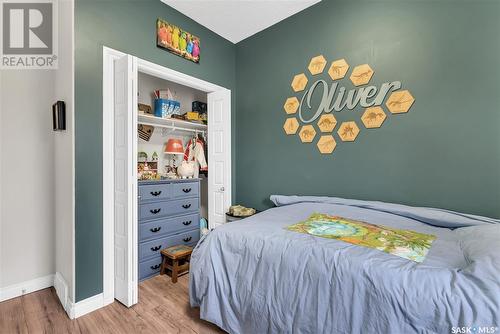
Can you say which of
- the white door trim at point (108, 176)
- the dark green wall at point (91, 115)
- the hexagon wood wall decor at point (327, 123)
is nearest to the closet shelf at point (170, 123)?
the white door trim at point (108, 176)

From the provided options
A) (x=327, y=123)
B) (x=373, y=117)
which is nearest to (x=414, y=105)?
(x=373, y=117)

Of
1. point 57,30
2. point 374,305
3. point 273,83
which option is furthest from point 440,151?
point 57,30

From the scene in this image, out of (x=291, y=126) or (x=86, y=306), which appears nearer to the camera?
(x=86, y=306)

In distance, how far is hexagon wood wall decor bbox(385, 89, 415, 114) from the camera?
1869 millimetres

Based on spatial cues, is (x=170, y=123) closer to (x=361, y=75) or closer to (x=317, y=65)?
(x=317, y=65)

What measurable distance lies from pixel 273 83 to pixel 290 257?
2132 mm

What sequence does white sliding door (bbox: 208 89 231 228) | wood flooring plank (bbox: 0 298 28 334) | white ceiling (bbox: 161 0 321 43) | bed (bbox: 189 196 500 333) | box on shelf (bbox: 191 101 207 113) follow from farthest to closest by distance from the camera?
box on shelf (bbox: 191 101 207 113) → white sliding door (bbox: 208 89 231 228) → white ceiling (bbox: 161 0 321 43) → wood flooring plank (bbox: 0 298 28 334) → bed (bbox: 189 196 500 333)

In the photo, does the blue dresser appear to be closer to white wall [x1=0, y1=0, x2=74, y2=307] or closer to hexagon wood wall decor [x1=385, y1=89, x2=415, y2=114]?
white wall [x1=0, y1=0, x2=74, y2=307]

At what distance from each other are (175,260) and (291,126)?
1.89 m

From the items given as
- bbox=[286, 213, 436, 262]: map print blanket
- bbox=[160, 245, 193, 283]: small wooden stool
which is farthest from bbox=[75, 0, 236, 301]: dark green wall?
bbox=[286, 213, 436, 262]: map print blanket

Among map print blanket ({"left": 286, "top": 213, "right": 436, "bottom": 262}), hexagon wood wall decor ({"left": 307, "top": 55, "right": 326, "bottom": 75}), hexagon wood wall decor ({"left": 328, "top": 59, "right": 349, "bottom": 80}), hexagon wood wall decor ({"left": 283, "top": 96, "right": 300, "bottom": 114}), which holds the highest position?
hexagon wood wall decor ({"left": 307, "top": 55, "right": 326, "bottom": 75})

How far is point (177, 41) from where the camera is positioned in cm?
240

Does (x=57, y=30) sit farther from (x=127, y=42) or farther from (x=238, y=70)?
(x=238, y=70)

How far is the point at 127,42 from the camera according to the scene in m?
2.01
